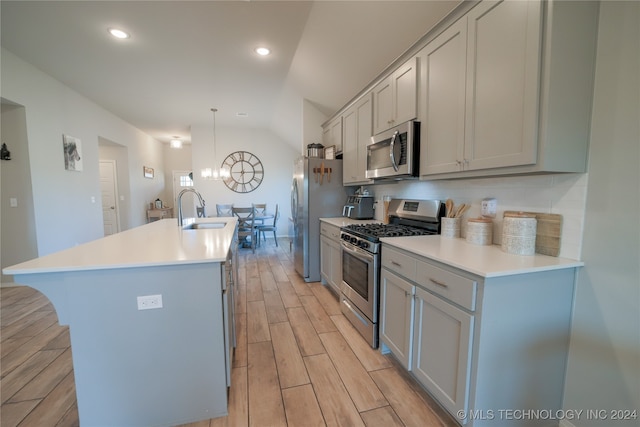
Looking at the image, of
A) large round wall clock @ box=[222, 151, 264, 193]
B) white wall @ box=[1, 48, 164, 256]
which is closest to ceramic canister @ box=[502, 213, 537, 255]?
white wall @ box=[1, 48, 164, 256]

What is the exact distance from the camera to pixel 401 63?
2189mm

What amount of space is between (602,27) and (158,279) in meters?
2.45

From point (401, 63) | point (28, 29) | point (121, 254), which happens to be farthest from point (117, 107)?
point (401, 63)

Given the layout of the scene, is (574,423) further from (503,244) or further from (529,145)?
(529,145)

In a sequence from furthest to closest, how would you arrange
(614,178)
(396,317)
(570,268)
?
(396,317), (570,268), (614,178)

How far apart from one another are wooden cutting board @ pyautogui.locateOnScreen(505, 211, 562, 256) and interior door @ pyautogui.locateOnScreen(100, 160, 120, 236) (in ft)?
24.5

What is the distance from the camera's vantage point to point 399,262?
68.5 inches

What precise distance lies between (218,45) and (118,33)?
961mm

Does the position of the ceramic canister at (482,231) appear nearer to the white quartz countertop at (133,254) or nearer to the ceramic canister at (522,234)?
the ceramic canister at (522,234)

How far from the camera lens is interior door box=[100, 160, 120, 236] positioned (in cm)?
600

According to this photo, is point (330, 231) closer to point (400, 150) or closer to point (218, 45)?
point (400, 150)

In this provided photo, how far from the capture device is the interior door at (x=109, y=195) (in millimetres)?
6000

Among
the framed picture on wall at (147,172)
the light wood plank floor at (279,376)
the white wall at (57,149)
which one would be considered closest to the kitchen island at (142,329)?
the light wood plank floor at (279,376)

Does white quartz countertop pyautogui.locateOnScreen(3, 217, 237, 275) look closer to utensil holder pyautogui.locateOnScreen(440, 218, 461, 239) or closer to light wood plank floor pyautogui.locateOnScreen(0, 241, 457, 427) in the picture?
light wood plank floor pyautogui.locateOnScreen(0, 241, 457, 427)
